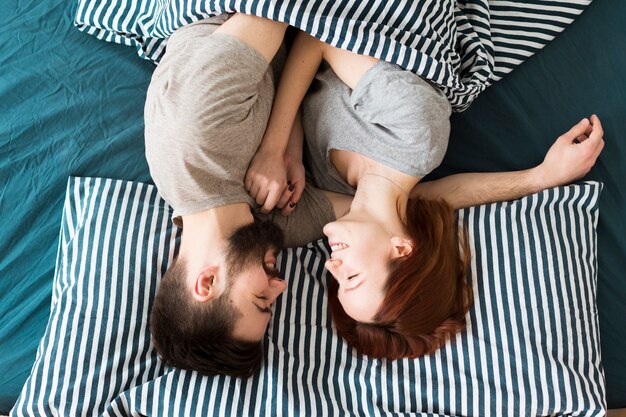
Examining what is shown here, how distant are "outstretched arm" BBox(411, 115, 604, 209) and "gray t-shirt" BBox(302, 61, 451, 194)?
15cm

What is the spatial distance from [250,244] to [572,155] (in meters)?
0.79

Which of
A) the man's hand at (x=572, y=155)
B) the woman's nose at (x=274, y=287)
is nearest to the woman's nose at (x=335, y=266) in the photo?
the woman's nose at (x=274, y=287)

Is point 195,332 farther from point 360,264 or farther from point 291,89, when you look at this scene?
point 291,89

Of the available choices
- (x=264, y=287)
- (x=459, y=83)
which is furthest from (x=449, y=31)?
(x=264, y=287)

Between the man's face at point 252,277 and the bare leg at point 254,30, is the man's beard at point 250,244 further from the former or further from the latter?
the bare leg at point 254,30

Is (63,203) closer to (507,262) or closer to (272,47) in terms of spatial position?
(272,47)

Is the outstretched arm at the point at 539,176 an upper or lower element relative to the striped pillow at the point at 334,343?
upper

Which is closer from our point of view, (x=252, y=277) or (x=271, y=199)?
(x=252, y=277)

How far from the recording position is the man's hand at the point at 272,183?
4.28ft

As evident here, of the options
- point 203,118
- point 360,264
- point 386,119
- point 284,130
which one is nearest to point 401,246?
point 360,264

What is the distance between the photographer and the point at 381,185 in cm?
131

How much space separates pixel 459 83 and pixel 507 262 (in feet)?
1.41

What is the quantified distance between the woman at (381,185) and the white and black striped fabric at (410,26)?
6 cm

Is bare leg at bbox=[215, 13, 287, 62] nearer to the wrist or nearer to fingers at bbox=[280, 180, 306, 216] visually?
fingers at bbox=[280, 180, 306, 216]
